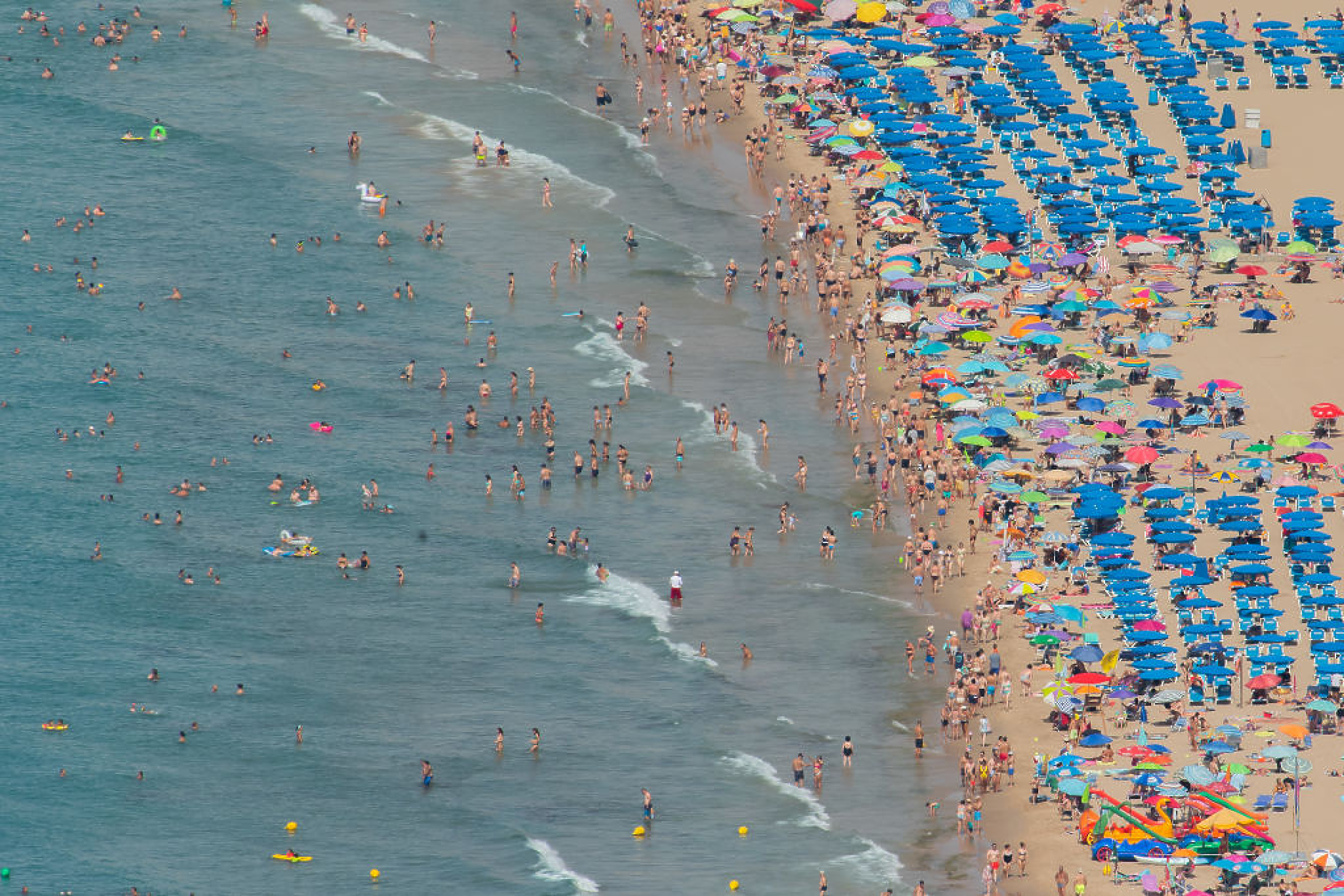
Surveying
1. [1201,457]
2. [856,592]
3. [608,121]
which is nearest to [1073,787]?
[856,592]

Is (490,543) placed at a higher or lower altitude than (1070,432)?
lower

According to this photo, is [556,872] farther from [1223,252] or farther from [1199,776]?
[1223,252]

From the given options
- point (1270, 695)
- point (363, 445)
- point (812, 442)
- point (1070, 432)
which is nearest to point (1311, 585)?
point (1270, 695)

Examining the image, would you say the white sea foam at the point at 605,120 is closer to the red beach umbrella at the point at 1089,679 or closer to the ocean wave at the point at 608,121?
the ocean wave at the point at 608,121

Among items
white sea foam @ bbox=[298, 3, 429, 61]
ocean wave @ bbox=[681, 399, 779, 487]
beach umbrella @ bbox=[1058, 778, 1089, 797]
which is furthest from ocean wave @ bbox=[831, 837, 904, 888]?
white sea foam @ bbox=[298, 3, 429, 61]

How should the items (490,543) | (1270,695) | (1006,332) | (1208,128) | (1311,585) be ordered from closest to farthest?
1. (1270,695)
2. (1311,585)
3. (490,543)
4. (1006,332)
5. (1208,128)

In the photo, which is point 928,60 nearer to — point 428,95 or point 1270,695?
point 428,95
